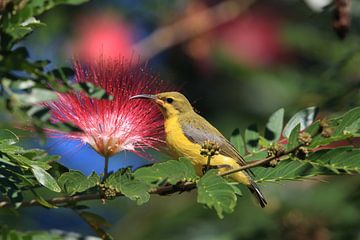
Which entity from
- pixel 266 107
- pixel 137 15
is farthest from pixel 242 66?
pixel 137 15

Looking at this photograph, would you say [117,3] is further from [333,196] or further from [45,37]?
[333,196]

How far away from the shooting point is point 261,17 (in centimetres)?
667

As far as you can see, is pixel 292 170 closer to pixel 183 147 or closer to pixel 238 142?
pixel 238 142

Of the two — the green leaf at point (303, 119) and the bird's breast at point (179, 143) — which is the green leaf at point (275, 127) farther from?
the bird's breast at point (179, 143)

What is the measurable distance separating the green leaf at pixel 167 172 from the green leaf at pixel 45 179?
10.5 inches

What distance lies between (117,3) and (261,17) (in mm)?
1355

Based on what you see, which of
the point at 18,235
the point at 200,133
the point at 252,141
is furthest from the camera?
the point at 200,133

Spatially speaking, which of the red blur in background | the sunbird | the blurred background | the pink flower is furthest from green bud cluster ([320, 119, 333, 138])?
the red blur in background

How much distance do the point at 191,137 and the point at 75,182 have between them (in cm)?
108

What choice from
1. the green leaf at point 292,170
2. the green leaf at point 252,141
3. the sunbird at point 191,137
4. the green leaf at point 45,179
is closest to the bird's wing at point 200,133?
the sunbird at point 191,137

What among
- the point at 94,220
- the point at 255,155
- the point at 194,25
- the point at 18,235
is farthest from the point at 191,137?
the point at 194,25

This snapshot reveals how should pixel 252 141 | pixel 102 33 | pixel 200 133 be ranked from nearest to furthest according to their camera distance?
pixel 252 141
pixel 200 133
pixel 102 33

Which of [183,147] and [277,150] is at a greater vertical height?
[277,150]

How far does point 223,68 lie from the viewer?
6293 millimetres
